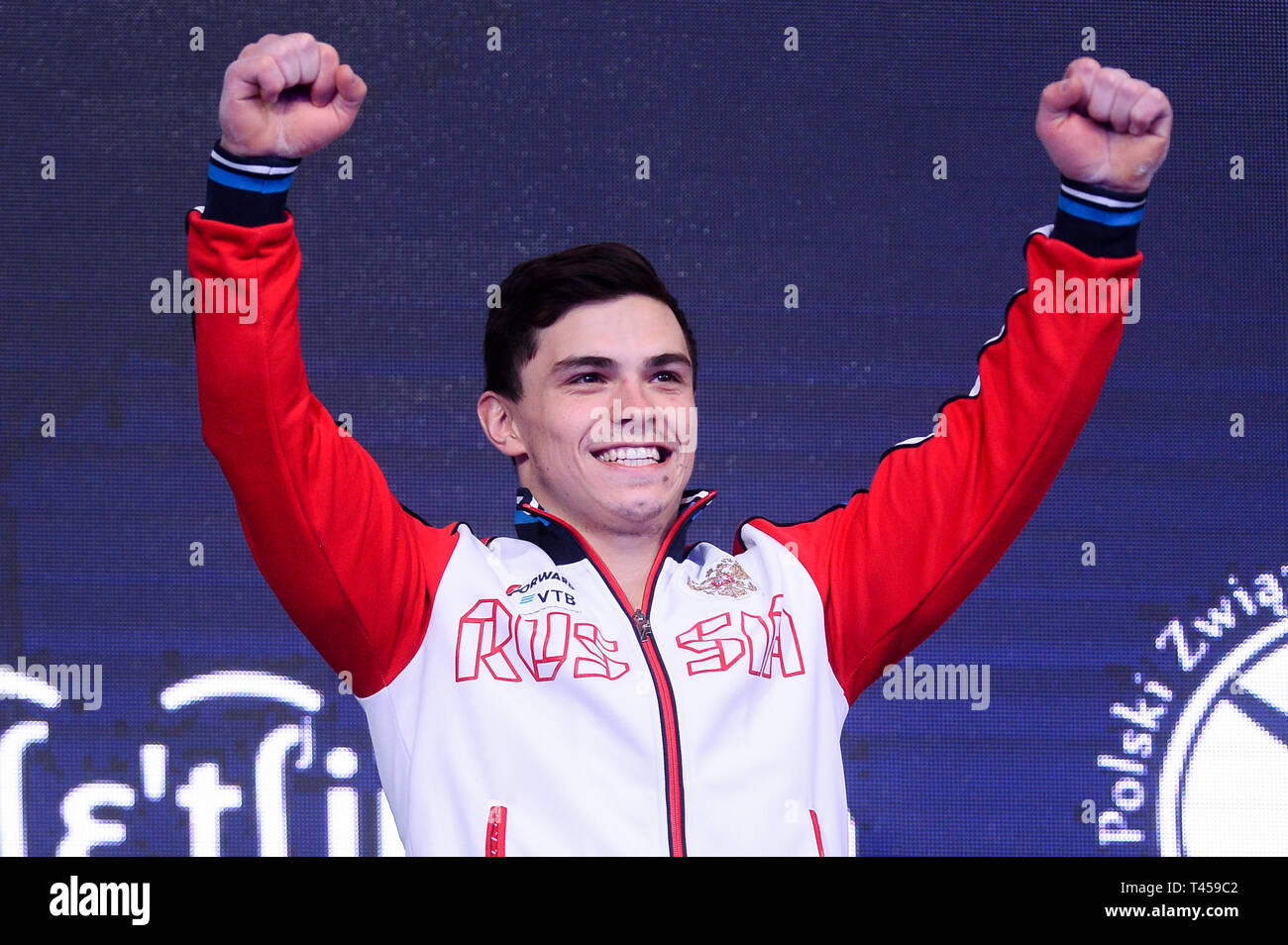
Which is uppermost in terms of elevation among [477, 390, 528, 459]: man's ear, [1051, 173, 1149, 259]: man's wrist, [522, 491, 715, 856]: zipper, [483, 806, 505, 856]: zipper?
[1051, 173, 1149, 259]: man's wrist

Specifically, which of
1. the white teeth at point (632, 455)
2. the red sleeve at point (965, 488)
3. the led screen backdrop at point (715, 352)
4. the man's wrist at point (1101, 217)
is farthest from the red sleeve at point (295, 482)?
the led screen backdrop at point (715, 352)

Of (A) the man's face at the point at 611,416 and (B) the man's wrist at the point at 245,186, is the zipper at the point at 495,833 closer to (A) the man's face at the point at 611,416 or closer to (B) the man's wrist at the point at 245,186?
(A) the man's face at the point at 611,416

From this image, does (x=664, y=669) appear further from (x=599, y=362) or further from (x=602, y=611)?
(x=599, y=362)

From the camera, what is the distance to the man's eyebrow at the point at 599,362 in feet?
4.86

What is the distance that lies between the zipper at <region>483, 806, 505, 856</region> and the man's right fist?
65cm

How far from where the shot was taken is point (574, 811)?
1.33 metres

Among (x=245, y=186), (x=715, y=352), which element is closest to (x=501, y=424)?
(x=245, y=186)

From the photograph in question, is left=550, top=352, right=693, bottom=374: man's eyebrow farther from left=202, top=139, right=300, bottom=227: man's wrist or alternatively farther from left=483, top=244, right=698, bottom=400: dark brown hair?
left=202, top=139, right=300, bottom=227: man's wrist

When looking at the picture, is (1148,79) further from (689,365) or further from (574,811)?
(574,811)

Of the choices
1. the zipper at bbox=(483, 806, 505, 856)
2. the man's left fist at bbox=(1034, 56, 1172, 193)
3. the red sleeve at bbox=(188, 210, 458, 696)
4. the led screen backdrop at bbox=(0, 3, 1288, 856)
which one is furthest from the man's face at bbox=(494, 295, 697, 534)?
the led screen backdrop at bbox=(0, 3, 1288, 856)

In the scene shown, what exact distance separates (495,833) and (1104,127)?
2.97ft

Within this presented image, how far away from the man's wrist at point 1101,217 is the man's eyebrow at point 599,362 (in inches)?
16.8

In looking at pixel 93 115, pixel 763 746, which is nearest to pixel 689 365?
pixel 763 746

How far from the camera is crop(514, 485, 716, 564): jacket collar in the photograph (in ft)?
4.79
